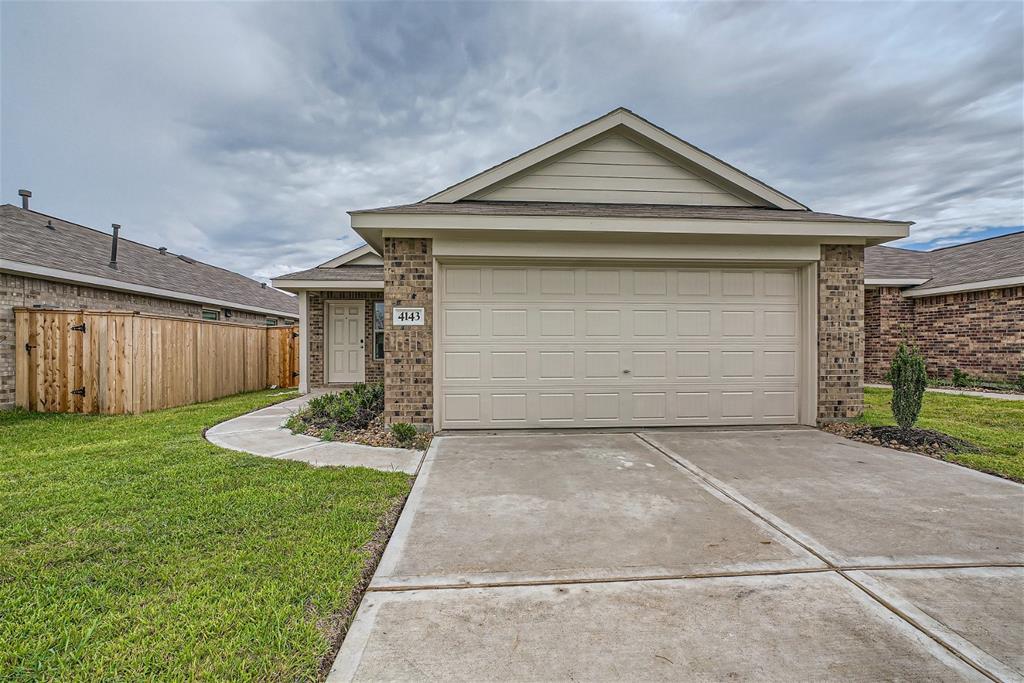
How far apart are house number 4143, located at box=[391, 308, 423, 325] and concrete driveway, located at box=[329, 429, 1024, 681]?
2.55 meters

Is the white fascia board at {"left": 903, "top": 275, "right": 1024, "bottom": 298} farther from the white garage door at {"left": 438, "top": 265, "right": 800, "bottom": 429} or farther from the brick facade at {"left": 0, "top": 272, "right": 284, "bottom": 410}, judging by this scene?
the brick facade at {"left": 0, "top": 272, "right": 284, "bottom": 410}

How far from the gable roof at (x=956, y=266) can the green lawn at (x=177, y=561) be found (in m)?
15.7

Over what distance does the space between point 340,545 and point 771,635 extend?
2.48 metres

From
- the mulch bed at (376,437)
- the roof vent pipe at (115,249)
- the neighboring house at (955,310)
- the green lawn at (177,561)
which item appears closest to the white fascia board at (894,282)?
the neighboring house at (955,310)


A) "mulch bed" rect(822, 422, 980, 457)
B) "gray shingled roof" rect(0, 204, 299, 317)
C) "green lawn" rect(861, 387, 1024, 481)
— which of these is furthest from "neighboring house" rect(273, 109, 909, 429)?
"gray shingled roof" rect(0, 204, 299, 317)

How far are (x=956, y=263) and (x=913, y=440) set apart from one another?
12648mm

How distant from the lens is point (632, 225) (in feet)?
20.5

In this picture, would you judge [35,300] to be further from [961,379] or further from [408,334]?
[961,379]

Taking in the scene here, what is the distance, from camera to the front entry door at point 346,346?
1203 centimetres

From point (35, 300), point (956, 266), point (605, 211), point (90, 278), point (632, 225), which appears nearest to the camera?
point (632, 225)

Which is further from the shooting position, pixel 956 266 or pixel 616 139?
pixel 956 266

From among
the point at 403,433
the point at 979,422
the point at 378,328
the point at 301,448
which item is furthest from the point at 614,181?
the point at 378,328

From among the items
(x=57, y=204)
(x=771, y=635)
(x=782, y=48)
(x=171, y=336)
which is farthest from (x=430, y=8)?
(x=57, y=204)

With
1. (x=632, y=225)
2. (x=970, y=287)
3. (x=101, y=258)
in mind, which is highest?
(x=101, y=258)
